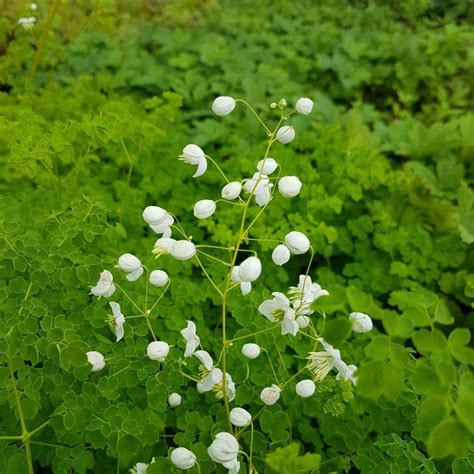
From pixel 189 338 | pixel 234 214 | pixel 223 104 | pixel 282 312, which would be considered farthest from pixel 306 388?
pixel 234 214

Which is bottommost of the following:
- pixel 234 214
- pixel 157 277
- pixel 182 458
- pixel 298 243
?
pixel 234 214

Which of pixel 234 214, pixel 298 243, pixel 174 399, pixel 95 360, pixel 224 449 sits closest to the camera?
pixel 224 449

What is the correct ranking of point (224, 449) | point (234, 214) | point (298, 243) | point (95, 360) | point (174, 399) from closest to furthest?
point (224, 449) < point (298, 243) < point (95, 360) < point (174, 399) < point (234, 214)

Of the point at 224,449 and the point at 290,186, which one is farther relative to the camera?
the point at 290,186

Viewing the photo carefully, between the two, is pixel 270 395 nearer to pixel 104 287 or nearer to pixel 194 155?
pixel 104 287

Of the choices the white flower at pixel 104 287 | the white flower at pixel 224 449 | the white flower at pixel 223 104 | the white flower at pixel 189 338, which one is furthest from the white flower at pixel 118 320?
the white flower at pixel 223 104

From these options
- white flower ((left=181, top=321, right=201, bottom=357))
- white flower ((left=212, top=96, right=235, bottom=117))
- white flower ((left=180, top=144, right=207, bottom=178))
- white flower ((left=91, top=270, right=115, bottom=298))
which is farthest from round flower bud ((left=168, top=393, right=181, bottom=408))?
white flower ((left=212, top=96, right=235, bottom=117))
